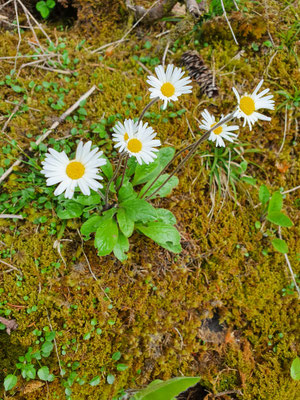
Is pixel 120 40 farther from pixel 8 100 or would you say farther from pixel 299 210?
pixel 299 210

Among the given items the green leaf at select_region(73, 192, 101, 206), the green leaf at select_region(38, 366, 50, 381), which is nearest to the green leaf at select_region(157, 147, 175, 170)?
the green leaf at select_region(73, 192, 101, 206)

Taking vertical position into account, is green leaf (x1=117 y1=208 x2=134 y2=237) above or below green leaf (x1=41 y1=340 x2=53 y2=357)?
above

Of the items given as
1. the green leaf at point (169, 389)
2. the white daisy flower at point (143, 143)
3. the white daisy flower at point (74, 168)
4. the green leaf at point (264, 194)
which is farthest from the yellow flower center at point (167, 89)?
the green leaf at point (169, 389)

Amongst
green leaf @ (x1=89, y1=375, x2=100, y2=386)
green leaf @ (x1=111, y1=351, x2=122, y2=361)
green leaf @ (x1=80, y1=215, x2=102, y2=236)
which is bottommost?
green leaf @ (x1=89, y1=375, x2=100, y2=386)

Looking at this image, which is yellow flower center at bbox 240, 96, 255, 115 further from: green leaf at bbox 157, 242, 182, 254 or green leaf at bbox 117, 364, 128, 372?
green leaf at bbox 117, 364, 128, 372

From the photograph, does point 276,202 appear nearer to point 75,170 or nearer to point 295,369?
point 295,369

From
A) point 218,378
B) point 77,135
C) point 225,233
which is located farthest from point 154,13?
point 218,378

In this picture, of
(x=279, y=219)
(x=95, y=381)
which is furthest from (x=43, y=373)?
(x=279, y=219)
